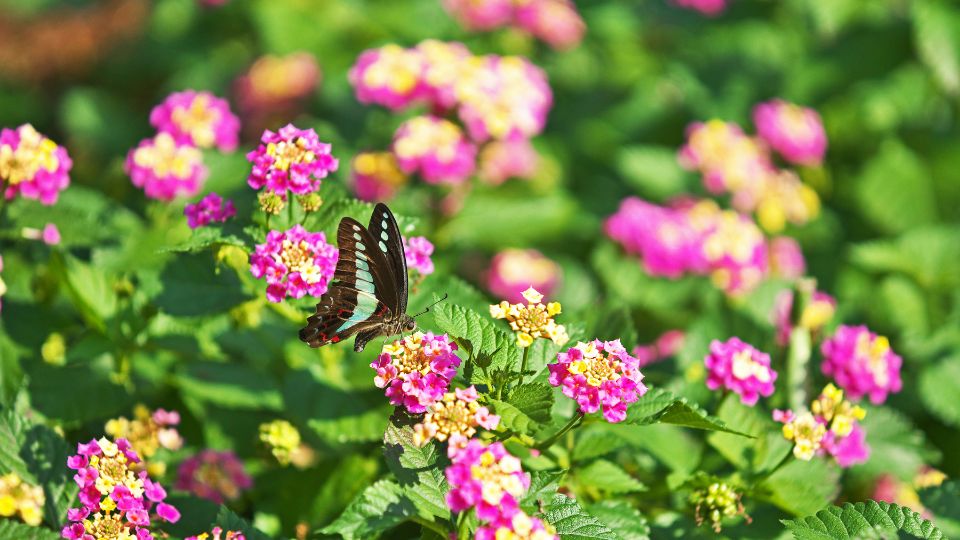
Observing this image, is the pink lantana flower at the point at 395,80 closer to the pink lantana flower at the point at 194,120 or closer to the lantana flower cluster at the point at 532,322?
the pink lantana flower at the point at 194,120

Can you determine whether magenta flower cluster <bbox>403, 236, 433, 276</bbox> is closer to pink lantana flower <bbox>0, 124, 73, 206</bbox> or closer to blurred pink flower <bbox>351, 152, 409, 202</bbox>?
pink lantana flower <bbox>0, 124, 73, 206</bbox>

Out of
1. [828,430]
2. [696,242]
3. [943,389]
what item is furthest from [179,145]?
[943,389]

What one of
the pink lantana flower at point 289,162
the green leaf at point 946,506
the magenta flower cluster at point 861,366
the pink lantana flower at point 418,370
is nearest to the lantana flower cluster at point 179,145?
the pink lantana flower at point 289,162

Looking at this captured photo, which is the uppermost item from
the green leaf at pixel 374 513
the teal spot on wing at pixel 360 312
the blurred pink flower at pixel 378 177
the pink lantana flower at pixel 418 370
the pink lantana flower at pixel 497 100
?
the pink lantana flower at pixel 418 370

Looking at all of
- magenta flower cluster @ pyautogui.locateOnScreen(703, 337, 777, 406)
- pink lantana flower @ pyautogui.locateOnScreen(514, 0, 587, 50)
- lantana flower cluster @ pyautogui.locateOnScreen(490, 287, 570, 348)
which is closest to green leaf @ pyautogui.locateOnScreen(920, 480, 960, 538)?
magenta flower cluster @ pyautogui.locateOnScreen(703, 337, 777, 406)

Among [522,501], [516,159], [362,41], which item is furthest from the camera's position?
[362,41]

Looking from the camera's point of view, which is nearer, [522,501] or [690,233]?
[522,501]

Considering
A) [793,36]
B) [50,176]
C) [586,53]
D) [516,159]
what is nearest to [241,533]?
[50,176]

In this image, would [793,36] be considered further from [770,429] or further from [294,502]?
[294,502]
